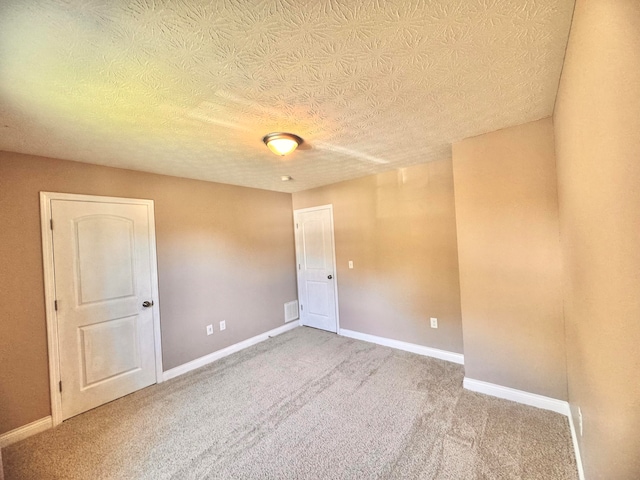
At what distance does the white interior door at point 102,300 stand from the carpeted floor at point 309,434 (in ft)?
0.71

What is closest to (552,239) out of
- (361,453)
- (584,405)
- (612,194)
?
(584,405)

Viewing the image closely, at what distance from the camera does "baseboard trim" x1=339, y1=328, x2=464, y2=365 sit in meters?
2.98

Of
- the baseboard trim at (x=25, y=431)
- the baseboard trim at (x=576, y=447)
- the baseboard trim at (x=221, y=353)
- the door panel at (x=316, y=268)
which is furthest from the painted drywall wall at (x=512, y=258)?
the baseboard trim at (x=25, y=431)

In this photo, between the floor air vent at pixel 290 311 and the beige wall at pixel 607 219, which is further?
the floor air vent at pixel 290 311

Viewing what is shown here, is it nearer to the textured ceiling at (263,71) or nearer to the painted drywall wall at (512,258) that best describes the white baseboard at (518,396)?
the painted drywall wall at (512,258)

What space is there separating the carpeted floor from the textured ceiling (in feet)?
7.75

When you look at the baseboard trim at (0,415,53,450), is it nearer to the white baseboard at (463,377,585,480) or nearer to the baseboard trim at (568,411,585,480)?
the white baseboard at (463,377,585,480)

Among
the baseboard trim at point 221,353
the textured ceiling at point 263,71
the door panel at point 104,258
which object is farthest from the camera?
the baseboard trim at point 221,353

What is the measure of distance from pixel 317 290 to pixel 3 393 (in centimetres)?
338

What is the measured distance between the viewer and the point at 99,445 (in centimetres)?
196

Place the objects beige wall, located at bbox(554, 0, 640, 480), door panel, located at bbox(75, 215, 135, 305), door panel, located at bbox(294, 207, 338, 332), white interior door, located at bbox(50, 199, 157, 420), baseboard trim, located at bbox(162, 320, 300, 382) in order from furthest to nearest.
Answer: door panel, located at bbox(294, 207, 338, 332) < baseboard trim, located at bbox(162, 320, 300, 382) < door panel, located at bbox(75, 215, 135, 305) < white interior door, located at bbox(50, 199, 157, 420) < beige wall, located at bbox(554, 0, 640, 480)

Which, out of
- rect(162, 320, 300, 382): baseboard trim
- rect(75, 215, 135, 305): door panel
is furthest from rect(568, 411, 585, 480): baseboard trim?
rect(75, 215, 135, 305): door panel

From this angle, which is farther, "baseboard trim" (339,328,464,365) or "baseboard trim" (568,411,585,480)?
"baseboard trim" (339,328,464,365)

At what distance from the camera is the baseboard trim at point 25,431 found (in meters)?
1.99
